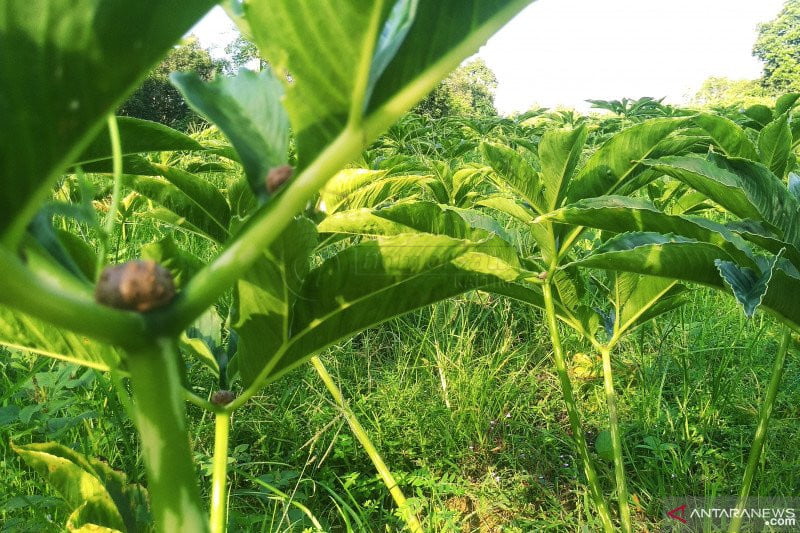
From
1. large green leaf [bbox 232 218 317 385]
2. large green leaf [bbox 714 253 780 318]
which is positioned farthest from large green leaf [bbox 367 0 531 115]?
large green leaf [bbox 714 253 780 318]

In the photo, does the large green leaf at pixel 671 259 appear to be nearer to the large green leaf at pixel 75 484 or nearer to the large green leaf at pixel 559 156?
the large green leaf at pixel 559 156

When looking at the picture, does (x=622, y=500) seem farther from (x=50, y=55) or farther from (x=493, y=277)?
(x=50, y=55)

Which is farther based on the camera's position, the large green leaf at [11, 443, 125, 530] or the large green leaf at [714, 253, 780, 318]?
the large green leaf at [11, 443, 125, 530]

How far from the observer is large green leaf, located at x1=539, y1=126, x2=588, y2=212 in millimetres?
1155

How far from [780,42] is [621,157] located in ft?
116

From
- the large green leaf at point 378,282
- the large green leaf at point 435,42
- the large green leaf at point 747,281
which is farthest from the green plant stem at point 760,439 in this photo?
the large green leaf at point 435,42

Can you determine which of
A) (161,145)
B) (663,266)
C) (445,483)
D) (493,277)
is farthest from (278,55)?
(445,483)

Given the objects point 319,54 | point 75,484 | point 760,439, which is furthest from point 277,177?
point 760,439

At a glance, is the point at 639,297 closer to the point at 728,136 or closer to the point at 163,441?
the point at 728,136

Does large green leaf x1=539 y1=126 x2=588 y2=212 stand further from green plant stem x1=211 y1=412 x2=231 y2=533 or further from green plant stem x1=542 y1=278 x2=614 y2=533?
green plant stem x1=211 y1=412 x2=231 y2=533

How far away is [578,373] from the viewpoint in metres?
2.06
